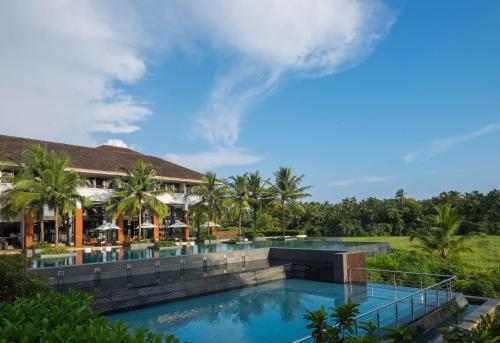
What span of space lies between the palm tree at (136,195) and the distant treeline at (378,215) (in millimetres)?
11363

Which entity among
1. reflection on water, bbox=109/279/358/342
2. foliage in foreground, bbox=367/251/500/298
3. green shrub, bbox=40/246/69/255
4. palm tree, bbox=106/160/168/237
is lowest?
reflection on water, bbox=109/279/358/342

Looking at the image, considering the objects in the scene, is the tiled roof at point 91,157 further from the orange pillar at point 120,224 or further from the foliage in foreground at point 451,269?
the foliage in foreground at point 451,269

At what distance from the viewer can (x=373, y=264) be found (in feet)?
68.8

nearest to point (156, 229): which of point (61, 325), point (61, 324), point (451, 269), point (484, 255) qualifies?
point (451, 269)

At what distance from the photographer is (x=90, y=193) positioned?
34281mm

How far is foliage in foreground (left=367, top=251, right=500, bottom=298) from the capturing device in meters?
15.2

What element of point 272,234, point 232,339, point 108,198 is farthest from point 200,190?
point 232,339

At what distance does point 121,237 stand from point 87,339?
33902 mm

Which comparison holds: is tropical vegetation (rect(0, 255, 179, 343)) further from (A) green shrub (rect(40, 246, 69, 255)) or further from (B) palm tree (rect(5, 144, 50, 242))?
(B) palm tree (rect(5, 144, 50, 242))

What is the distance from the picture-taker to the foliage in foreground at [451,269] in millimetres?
15180

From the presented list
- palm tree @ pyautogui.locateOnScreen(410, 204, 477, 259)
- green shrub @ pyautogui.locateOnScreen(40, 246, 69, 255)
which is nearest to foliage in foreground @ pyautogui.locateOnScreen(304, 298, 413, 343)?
palm tree @ pyautogui.locateOnScreen(410, 204, 477, 259)

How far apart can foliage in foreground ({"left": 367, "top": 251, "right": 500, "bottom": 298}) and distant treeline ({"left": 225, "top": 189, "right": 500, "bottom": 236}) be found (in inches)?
916

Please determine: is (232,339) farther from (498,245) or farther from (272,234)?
(272,234)

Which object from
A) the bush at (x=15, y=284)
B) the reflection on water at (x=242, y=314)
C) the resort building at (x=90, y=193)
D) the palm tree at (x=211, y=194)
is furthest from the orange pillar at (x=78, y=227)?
the bush at (x=15, y=284)
